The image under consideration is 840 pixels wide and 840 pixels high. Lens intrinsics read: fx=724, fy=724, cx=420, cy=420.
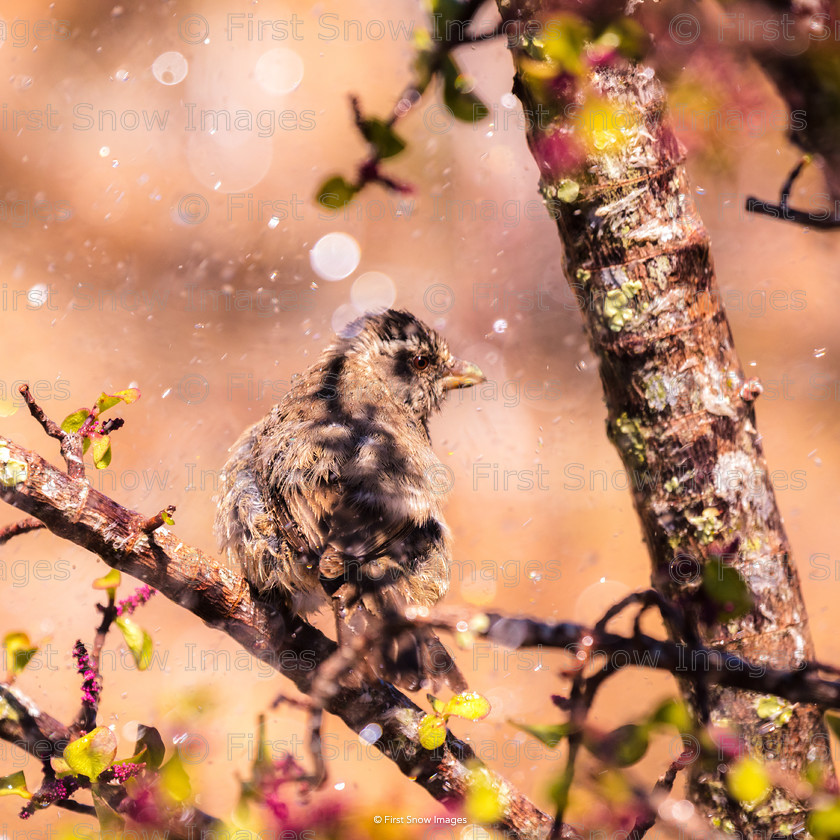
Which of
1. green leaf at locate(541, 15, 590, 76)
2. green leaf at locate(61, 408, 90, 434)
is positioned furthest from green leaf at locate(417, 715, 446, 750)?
green leaf at locate(541, 15, 590, 76)

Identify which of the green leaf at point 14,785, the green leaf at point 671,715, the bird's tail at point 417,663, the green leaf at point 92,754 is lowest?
the green leaf at point 14,785

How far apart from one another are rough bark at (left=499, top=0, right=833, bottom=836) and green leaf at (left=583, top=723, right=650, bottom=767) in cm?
53

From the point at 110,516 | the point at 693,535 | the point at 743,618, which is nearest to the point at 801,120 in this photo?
the point at 693,535

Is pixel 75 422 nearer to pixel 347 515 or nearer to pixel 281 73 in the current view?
pixel 347 515

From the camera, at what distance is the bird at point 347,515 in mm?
1770

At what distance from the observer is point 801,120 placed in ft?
5.92

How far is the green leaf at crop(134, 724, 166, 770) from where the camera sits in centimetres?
139

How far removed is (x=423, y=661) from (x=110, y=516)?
2.90ft

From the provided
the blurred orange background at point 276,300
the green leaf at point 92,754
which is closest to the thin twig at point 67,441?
the green leaf at point 92,754

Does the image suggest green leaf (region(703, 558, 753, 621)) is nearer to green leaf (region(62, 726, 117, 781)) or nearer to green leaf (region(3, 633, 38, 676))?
green leaf (region(62, 726, 117, 781))

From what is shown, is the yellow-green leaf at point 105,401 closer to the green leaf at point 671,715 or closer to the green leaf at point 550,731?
the green leaf at point 550,731

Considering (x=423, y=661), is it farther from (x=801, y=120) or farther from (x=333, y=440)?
(x=801, y=120)

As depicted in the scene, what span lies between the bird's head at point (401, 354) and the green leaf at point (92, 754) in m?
1.51

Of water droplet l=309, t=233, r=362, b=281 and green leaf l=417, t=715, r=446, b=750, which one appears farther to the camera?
water droplet l=309, t=233, r=362, b=281
